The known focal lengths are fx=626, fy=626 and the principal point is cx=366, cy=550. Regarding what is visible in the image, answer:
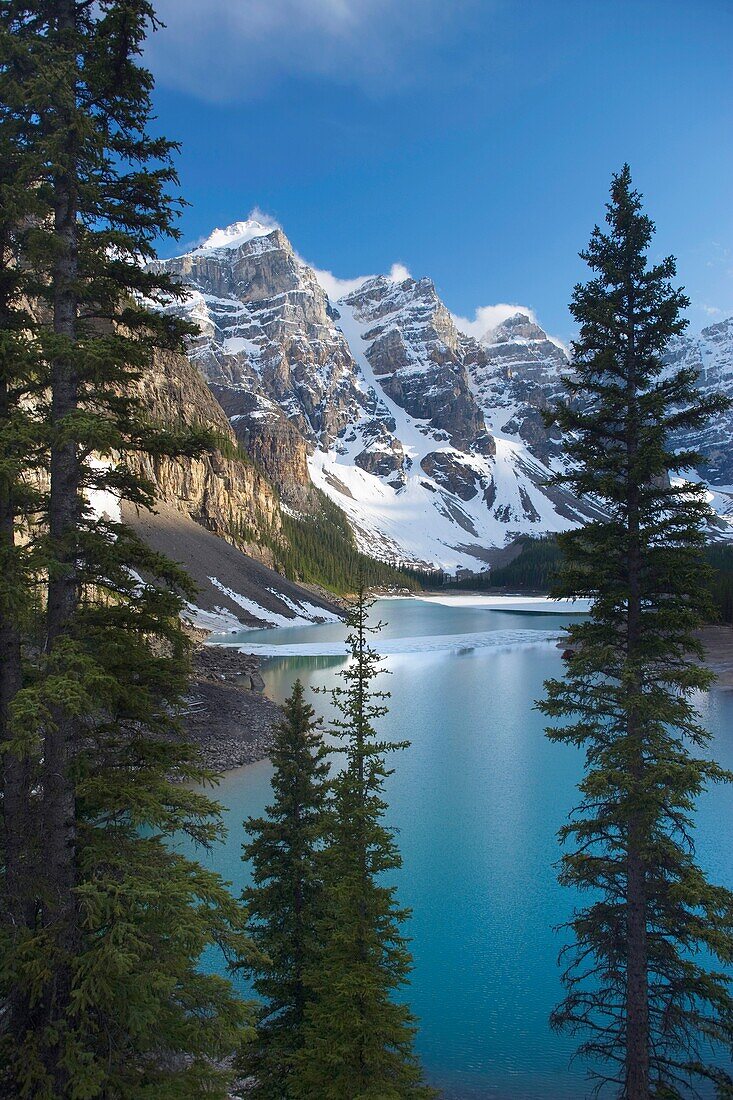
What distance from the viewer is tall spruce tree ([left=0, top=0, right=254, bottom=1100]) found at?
586 centimetres

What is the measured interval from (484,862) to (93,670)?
1972cm

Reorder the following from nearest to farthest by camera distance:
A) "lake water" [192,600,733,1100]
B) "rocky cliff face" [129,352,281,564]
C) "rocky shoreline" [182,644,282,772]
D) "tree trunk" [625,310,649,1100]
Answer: "tree trunk" [625,310,649,1100] → "lake water" [192,600,733,1100] → "rocky shoreline" [182,644,282,772] → "rocky cliff face" [129,352,281,564]

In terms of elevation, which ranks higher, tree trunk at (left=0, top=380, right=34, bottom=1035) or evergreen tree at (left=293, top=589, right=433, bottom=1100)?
tree trunk at (left=0, top=380, right=34, bottom=1035)

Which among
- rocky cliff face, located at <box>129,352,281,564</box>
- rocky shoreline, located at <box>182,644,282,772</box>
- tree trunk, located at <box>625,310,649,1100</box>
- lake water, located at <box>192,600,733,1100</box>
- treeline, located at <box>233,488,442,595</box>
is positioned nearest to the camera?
tree trunk, located at <box>625,310,649,1100</box>

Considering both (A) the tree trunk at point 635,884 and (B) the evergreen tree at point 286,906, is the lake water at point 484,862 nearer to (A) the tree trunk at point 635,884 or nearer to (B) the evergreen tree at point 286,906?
(B) the evergreen tree at point 286,906

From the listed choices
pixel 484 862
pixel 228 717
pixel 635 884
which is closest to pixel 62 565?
pixel 635 884

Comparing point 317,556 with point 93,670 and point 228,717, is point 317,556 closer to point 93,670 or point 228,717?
point 228,717

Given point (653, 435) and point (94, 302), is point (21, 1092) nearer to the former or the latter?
point (94, 302)

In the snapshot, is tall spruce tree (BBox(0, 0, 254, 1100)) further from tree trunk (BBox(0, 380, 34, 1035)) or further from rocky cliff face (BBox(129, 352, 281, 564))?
rocky cliff face (BBox(129, 352, 281, 564))

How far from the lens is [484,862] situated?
21844mm

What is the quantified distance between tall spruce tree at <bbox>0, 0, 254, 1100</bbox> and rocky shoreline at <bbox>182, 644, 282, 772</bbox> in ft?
69.6

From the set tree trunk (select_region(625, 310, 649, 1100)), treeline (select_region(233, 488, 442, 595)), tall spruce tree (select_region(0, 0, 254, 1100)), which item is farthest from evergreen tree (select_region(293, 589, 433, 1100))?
treeline (select_region(233, 488, 442, 595))

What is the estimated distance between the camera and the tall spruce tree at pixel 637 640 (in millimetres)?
9688

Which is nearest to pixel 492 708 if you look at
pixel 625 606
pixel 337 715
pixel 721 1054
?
pixel 337 715
